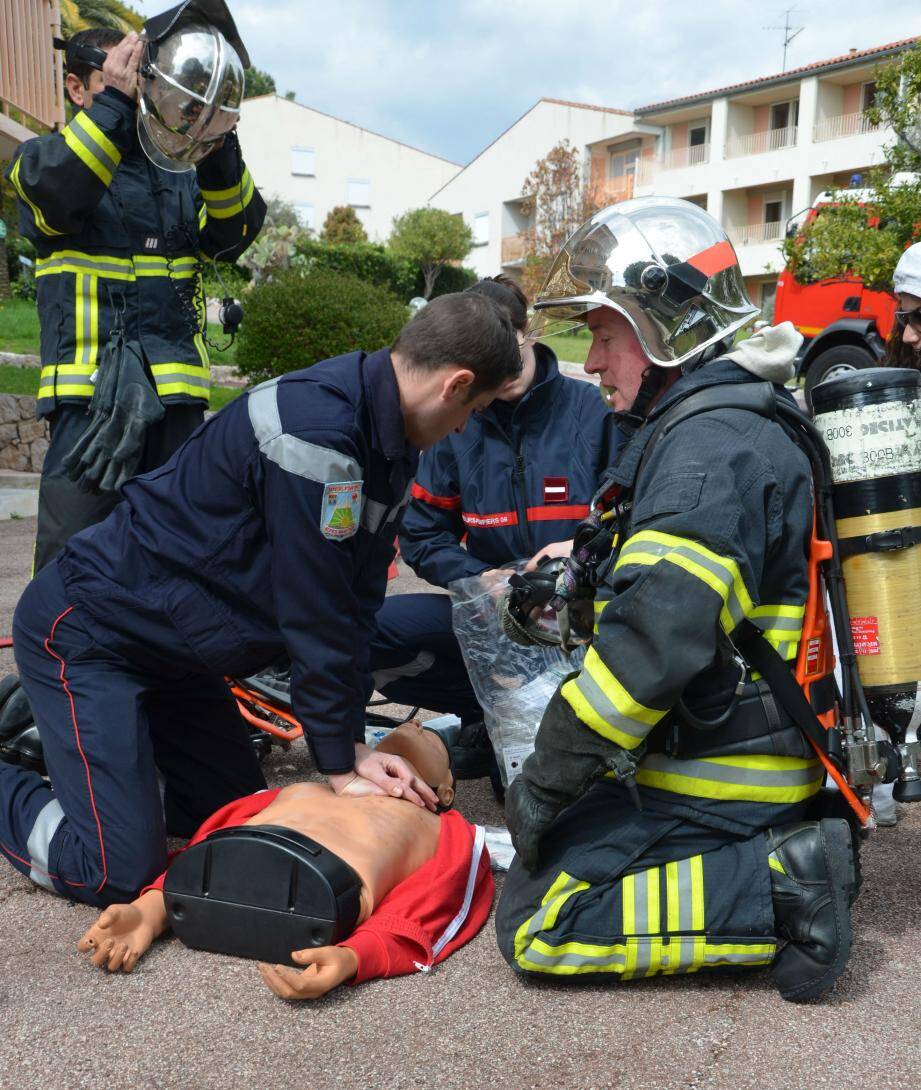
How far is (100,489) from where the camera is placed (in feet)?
12.2

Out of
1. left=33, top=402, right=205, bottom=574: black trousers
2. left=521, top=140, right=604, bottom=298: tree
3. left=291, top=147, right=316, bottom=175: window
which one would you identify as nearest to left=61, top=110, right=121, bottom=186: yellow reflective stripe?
left=33, top=402, right=205, bottom=574: black trousers

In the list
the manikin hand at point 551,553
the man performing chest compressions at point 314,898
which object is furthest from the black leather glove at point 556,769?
the manikin hand at point 551,553

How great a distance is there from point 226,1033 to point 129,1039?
0.19 m

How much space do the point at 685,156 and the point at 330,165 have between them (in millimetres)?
19178

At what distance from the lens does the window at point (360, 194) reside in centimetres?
5156

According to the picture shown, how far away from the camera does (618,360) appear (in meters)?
2.66

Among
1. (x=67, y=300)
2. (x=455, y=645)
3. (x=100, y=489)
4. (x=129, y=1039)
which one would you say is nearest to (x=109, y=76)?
(x=67, y=300)

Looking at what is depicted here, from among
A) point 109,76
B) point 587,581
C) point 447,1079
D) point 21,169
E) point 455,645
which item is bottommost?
point 447,1079

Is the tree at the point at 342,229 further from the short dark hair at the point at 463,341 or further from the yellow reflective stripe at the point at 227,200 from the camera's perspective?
the short dark hair at the point at 463,341

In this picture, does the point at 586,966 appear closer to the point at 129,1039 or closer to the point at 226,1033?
the point at 226,1033

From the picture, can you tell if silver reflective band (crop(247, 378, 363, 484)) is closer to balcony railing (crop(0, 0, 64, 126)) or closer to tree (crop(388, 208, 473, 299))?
balcony railing (crop(0, 0, 64, 126))

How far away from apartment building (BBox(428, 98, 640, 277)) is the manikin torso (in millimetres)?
39577

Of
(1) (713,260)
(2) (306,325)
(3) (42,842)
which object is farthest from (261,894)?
(2) (306,325)

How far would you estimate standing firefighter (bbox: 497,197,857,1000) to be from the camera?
210 cm
